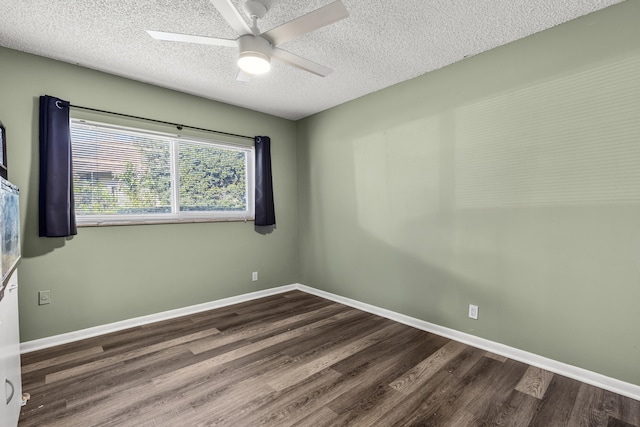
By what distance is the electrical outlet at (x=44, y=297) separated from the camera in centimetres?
253

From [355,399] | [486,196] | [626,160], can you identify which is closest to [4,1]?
[355,399]

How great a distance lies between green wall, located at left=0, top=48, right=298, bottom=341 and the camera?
8.08 feet

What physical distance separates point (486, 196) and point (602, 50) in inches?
45.9

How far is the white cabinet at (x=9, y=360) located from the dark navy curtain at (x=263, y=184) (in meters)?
2.44

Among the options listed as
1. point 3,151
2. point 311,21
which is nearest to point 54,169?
point 3,151

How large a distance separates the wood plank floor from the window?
1.19 meters

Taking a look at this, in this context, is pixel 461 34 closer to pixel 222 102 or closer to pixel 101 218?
pixel 222 102

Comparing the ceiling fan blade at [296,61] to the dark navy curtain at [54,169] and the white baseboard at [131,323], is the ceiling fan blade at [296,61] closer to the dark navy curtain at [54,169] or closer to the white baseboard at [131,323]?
the dark navy curtain at [54,169]

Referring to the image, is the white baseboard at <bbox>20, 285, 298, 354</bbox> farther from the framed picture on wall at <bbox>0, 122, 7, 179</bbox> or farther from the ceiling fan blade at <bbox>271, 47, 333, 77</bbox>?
the ceiling fan blade at <bbox>271, 47, 333, 77</bbox>

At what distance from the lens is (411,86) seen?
3004 millimetres

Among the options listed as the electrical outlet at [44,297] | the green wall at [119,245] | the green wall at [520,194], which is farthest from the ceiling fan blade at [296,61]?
the electrical outlet at [44,297]

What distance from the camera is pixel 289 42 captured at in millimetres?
2357

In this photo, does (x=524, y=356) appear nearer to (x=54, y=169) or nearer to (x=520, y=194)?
(x=520, y=194)

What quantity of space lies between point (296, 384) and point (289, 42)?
250 centimetres
